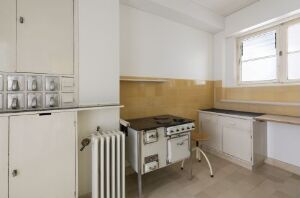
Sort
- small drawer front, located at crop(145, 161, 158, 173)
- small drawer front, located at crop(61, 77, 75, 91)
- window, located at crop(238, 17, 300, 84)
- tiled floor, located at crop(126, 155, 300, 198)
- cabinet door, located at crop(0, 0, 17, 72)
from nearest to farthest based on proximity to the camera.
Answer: cabinet door, located at crop(0, 0, 17, 72) < small drawer front, located at crop(61, 77, 75, 91) < small drawer front, located at crop(145, 161, 158, 173) < tiled floor, located at crop(126, 155, 300, 198) < window, located at crop(238, 17, 300, 84)

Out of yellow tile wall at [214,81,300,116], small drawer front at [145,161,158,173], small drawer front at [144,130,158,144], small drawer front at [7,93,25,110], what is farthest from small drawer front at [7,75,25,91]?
yellow tile wall at [214,81,300,116]

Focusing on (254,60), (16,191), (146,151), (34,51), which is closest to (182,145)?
(146,151)

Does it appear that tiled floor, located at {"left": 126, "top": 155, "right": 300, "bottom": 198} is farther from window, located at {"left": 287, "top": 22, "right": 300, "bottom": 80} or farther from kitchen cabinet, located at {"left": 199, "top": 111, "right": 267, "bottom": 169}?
window, located at {"left": 287, "top": 22, "right": 300, "bottom": 80}

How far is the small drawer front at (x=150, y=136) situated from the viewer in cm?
182

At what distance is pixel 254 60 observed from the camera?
10.3 ft

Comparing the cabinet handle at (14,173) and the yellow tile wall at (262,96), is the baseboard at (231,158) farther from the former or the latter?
the cabinet handle at (14,173)

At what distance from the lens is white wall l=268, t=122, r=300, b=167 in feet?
8.01

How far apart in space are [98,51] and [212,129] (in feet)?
8.12

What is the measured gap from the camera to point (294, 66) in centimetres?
257

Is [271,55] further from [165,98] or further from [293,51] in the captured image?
[165,98]

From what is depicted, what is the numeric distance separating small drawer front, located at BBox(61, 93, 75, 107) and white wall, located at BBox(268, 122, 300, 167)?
10.2ft

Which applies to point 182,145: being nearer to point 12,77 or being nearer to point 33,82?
point 33,82

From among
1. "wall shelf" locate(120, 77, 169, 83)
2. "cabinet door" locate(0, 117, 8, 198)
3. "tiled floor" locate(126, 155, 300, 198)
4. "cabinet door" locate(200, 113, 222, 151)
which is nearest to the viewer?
"cabinet door" locate(0, 117, 8, 198)

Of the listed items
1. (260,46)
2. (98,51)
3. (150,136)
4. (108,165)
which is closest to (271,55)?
(260,46)
